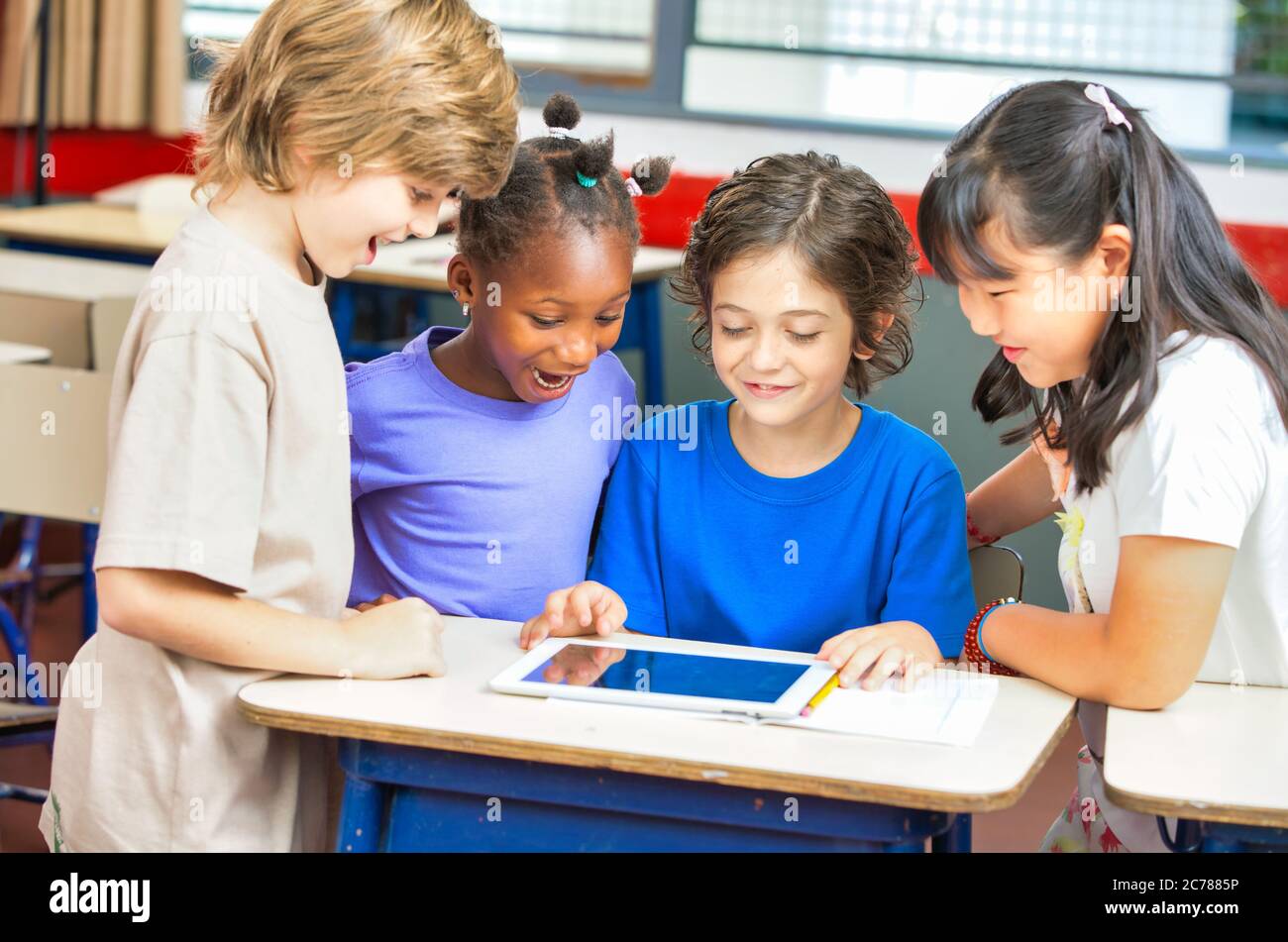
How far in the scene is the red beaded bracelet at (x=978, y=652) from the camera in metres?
1.55

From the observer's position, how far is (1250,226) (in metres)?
3.90

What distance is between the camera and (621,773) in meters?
1.28

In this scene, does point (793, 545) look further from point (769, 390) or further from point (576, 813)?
point (576, 813)

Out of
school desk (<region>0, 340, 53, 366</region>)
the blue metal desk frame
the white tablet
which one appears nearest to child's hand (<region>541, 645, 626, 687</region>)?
the white tablet

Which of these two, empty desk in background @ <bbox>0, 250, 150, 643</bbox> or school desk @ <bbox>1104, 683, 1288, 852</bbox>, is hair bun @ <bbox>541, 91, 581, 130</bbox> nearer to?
empty desk in background @ <bbox>0, 250, 150, 643</bbox>

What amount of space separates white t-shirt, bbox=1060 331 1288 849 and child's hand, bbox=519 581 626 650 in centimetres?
48

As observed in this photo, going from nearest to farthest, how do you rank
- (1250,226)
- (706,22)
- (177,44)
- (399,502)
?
1. (399,502)
2. (1250,226)
3. (706,22)
4. (177,44)

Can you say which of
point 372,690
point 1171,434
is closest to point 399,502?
point 372,690

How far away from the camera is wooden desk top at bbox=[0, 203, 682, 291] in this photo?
3.75 metres

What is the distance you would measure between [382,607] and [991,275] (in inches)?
26.5

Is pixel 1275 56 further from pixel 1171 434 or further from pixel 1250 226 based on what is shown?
pixel 1171 434

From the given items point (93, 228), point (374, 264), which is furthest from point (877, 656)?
point (93, 228)

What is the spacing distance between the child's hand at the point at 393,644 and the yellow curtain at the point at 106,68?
14.2 feet
